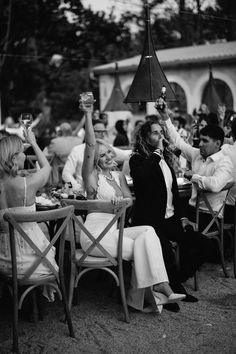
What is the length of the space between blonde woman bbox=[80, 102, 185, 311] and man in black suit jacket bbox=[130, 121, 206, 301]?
195mm

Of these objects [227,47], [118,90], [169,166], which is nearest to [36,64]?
[227,47]

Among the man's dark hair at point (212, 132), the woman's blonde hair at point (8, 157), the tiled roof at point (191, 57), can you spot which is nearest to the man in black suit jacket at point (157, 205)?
the man's dark hair at point (212, 132)

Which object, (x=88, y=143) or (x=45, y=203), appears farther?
(x=45, y=203)

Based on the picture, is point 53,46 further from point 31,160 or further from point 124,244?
point 124,244

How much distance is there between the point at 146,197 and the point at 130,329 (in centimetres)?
127

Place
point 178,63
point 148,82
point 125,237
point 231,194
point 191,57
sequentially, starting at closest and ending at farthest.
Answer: point 125,237
point 148,82
point 231,194
point 191,57
point 178,63

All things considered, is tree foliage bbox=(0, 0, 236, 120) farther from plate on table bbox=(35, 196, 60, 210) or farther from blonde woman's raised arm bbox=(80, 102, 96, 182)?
blonde woman's raised arm bbox=(80, 102, 96, 182)

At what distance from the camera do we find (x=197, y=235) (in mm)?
4973

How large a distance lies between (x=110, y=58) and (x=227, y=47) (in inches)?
469

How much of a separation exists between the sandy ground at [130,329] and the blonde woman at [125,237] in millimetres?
211

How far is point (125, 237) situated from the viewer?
447cm

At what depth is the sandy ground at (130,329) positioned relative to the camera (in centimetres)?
379

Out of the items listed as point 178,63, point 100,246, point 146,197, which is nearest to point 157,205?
point 146,197

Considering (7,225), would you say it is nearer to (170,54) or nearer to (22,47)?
(170,54)
